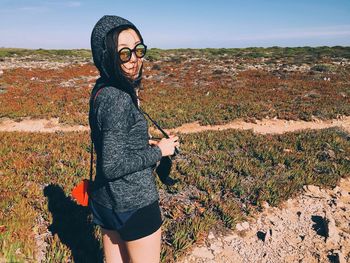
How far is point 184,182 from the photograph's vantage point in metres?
7.89

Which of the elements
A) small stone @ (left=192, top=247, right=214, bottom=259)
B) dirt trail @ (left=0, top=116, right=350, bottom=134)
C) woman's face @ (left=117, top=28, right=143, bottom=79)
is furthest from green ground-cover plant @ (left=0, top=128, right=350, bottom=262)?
dirt trail @ (left=0, top=116, right=350, bottom=134)

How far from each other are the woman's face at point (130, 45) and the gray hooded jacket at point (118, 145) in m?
0.07

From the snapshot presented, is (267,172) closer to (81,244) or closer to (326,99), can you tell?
(81,244)

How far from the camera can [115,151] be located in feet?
7.58

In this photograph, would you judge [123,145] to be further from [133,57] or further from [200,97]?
[200,97]

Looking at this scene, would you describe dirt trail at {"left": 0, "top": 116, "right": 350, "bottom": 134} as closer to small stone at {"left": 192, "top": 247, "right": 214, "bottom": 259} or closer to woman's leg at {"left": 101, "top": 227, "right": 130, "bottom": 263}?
small stone at {"left": 192, "top": 247, "right": 214, "bottom": 259}

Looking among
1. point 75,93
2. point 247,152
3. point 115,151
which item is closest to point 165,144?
point 115,151

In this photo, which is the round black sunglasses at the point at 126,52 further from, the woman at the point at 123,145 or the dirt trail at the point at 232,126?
the dirt trail at the point at 232,126

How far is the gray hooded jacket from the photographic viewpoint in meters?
2.29

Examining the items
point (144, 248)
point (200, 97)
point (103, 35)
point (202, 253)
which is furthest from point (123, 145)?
point (200, 97)

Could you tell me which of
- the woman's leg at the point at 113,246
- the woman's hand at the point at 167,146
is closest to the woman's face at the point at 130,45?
the woman's hand at the point at 167,146

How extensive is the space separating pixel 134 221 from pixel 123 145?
0.65 metres

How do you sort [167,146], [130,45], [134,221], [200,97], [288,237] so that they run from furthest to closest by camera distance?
[200,97] < [288,237] < [167,146] < [134,221] < [130,45]

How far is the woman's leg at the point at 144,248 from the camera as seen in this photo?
2.63 metres
